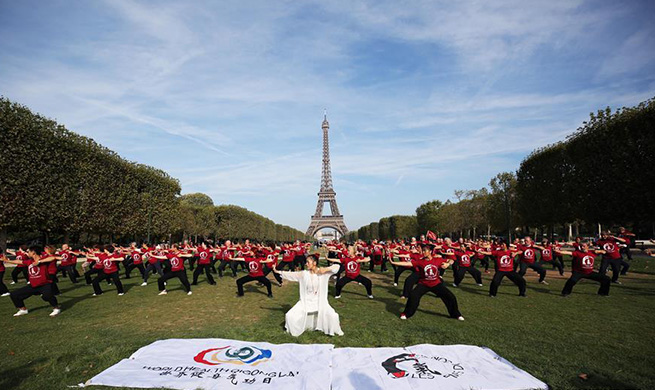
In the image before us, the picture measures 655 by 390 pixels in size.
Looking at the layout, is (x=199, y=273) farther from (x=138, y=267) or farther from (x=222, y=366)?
(x=222, y=366)

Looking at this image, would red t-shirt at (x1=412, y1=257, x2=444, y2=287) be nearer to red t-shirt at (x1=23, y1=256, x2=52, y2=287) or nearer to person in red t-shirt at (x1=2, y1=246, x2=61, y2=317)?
person in red t-shirt at (x1=2, y1=246, x2=61, y2=317)

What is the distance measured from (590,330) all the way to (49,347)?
12989 millimetres

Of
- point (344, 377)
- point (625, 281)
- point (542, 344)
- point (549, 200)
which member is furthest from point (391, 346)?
point (549, 200)

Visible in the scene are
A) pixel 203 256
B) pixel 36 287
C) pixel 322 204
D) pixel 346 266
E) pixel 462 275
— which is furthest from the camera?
pixel 322 204

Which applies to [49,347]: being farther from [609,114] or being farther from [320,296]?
[609,114]

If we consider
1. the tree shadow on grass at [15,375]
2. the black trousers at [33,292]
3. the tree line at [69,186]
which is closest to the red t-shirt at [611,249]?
the tree shadow on grass at [15,375]

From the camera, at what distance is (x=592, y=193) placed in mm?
28422

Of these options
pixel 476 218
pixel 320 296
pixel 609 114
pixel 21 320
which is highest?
pixel 609 114

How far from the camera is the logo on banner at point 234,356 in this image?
6.71 m

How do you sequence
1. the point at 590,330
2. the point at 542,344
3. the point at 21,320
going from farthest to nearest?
the point at 21,320 < the point at 590,330 < the point at 542,344

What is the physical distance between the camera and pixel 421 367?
6.35 m

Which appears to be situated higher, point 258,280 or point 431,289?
point 431,289

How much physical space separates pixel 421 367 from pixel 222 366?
148 inches

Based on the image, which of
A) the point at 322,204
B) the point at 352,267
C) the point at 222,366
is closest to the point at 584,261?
the point at 352,267
